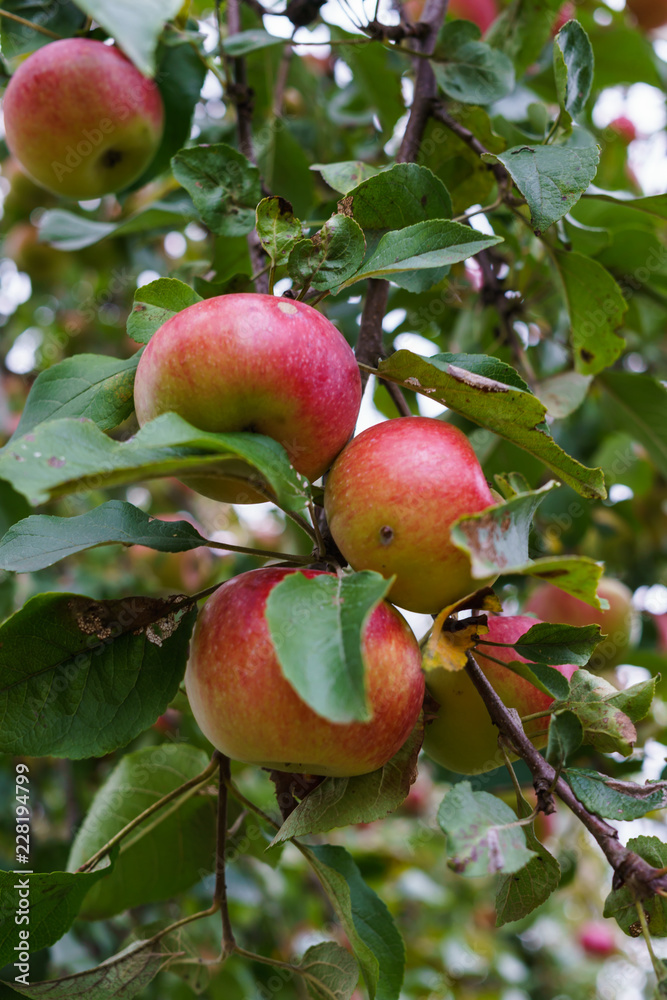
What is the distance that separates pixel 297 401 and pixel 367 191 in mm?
271

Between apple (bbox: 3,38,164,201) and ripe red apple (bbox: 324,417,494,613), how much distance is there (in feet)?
2.78

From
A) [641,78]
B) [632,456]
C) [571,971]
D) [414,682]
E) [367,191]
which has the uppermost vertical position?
[367,191]

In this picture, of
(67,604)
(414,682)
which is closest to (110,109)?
(67,604)

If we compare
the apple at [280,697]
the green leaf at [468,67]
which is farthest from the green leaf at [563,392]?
the apple at [280,697]

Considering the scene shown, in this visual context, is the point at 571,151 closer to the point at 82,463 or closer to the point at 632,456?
the point at 82,463

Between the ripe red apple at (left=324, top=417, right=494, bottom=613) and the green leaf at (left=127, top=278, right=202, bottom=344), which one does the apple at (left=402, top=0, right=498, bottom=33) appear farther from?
the ripe red apple at (left=324, top=417, right=494, bottom=613)

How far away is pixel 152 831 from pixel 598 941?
125 inches

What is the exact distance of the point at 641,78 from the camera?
170 cm

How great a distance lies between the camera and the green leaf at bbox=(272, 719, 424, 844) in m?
0.69

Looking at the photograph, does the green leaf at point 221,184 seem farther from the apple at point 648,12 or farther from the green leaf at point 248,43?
the apple at point 648,12

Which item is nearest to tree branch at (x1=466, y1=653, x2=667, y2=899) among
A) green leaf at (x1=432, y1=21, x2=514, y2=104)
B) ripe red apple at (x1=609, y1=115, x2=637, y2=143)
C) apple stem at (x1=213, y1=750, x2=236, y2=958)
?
apple stem at (x1=213, y1=750, x2=236, y2=958)

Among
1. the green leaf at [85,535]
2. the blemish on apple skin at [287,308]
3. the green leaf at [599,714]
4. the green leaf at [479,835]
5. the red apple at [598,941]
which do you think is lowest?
the red apple at [598,941]

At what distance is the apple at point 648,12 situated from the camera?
246 centimetres

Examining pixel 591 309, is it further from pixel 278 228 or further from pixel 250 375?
pixel 250 375
